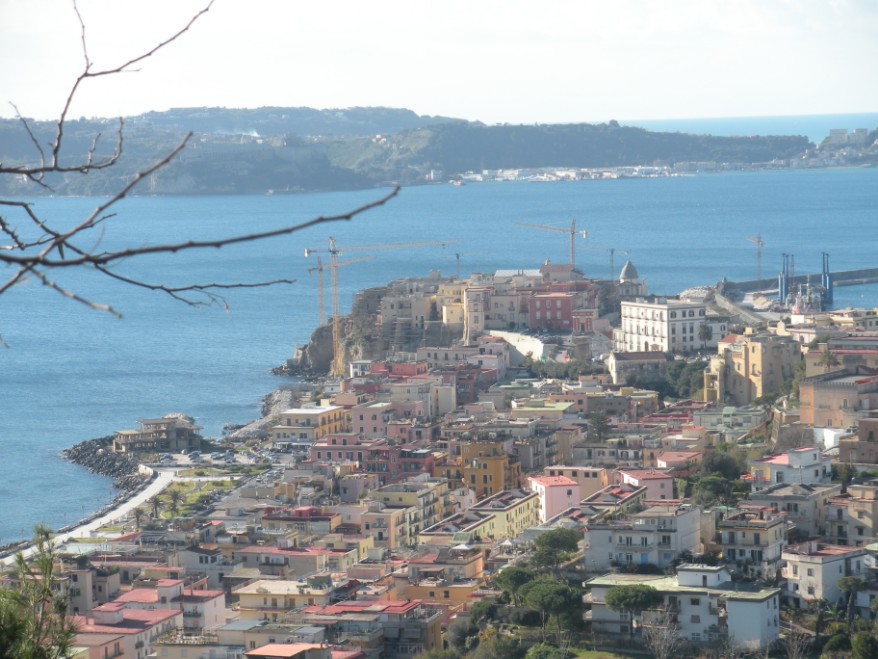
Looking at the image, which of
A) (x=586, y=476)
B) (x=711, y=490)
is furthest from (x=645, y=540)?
(x=586, y=476)

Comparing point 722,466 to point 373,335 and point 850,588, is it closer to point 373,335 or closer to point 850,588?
point 850,588

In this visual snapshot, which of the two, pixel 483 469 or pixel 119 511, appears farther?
pixel 119 511

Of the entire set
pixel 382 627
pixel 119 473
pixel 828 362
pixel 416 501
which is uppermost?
pixel 828 362

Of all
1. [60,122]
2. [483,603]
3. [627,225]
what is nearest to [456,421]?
[483,603]

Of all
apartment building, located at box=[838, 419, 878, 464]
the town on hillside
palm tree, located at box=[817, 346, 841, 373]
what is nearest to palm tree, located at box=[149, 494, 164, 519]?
the town on hillside

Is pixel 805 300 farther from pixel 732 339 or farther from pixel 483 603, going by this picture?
pixel 483 603

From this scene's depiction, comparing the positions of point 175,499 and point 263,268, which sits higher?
point 175,499

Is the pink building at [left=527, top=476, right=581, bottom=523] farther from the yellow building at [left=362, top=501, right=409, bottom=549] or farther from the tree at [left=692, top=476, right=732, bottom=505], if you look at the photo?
the tree at [left=692, top=476, right=732, bottom=505]

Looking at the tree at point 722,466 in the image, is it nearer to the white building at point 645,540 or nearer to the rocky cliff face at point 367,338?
the white building at point 645,540
